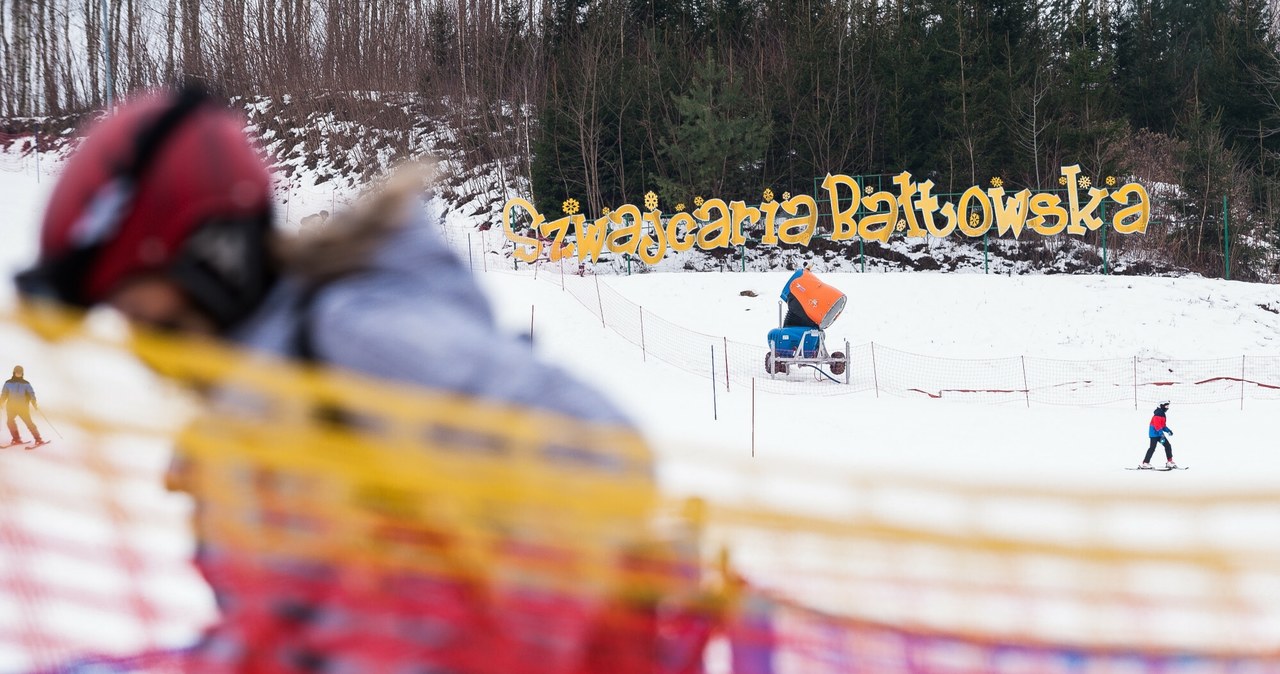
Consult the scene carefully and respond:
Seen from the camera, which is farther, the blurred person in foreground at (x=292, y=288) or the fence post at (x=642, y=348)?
the fence post at (x=642, y=348)

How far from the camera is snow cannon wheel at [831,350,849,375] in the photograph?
762 inches

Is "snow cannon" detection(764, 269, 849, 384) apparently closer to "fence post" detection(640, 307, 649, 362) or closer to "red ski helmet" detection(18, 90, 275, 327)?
"fence post" detection(640, 307, 649, 362)

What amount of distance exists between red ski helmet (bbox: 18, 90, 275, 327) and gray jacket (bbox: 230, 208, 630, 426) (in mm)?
69

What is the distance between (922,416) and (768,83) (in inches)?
885

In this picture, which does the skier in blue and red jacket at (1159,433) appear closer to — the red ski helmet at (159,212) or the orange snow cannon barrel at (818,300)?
the orange snow cannon barrel at (818,300)

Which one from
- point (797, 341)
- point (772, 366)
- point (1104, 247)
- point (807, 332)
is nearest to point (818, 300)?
point (807, 332)

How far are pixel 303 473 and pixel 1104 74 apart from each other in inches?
1481

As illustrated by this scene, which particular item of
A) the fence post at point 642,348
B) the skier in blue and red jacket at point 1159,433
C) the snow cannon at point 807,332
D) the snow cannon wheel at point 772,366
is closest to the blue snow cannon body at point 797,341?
the snow cannon at point 807,332

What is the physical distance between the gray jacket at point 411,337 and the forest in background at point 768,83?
104ft

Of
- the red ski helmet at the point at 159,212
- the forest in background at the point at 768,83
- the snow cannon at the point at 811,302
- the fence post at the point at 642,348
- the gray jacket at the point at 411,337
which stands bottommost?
the fence post at the point at 642,348

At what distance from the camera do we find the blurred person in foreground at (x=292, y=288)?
39.5 inches

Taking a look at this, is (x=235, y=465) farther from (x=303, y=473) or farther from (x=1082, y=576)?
(x=1082, y=576)

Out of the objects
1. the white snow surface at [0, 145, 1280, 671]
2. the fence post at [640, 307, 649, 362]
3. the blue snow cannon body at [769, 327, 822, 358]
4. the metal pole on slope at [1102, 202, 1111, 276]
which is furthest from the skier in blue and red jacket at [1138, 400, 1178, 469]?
the metal pole on slope at [1102, 202, 1111, 276]

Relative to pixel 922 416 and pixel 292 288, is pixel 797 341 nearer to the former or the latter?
pixel 922 416
